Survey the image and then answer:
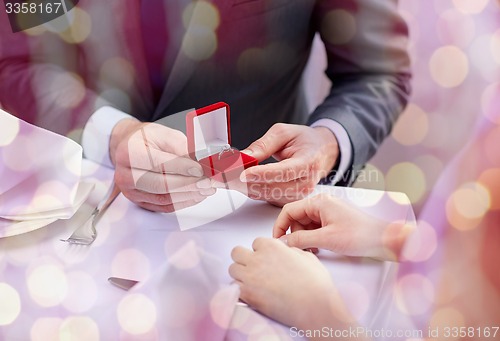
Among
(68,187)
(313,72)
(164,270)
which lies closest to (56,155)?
(68,187)

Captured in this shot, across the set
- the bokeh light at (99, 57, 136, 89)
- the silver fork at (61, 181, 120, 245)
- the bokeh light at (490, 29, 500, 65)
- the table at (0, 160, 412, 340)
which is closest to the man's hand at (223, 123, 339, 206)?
the table at (0, 160, 412, 340)

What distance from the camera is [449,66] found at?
3.88ft

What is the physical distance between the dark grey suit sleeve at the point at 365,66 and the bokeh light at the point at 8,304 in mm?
414

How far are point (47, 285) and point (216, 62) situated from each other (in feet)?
1.40

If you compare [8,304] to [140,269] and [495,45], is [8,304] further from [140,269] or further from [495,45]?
[495,45]

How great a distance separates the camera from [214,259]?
410 mm

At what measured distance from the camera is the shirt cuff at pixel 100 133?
60 centimetres

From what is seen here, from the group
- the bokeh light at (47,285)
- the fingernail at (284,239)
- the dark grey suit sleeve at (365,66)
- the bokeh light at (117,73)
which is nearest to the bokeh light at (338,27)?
the dark grey suit sleeve at (365,66)

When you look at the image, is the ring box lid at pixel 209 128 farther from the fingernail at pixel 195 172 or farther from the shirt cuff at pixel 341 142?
the shirt cuff at pixel 341 142

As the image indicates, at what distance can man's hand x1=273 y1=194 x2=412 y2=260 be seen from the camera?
1.39 ft

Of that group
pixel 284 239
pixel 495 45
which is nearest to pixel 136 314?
pixel 284 239

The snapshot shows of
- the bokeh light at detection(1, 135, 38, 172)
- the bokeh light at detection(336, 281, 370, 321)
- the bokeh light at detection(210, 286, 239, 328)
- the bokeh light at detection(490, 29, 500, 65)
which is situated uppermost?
the bokeh light at detection(1, 135, 38, 172)

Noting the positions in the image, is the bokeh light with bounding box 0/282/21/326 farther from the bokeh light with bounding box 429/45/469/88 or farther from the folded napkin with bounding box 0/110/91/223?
the bokeh light with bounding box 429/45/469/88

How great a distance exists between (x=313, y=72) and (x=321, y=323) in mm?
793
